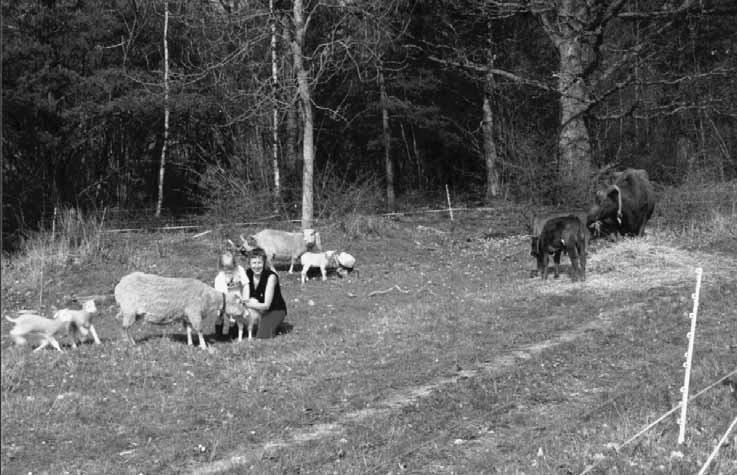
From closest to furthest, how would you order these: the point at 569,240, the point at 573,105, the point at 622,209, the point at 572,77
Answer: the point at 569,240 < the point at 622,209 < the point at 572,77 < the point at 573,105

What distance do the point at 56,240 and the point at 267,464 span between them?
96.4 inches

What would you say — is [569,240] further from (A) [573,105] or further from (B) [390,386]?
(A) [573,105]

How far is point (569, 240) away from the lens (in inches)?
656

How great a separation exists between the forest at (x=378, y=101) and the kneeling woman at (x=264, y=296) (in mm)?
6957

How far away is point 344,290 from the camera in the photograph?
17.6 metres

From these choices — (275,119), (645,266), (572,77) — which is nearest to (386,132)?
(275,119)

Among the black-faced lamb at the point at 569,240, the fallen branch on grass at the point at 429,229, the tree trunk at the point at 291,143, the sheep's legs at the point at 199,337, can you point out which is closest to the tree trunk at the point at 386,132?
the tree trunk at the point at 291,143

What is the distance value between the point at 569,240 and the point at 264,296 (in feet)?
Result: 23.7

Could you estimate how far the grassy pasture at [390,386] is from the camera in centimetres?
538

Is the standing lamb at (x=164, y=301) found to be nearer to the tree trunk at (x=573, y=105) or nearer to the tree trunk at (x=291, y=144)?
the tree trunk at (x=573, y=105)

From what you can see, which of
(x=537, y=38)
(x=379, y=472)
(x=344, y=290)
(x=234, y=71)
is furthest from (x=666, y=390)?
(x=537, y=38)

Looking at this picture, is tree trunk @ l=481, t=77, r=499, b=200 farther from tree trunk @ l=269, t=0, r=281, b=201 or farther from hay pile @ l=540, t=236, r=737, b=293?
hay pile @ l=540, t=236, r=737, b=293

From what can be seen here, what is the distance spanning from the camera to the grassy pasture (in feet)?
17.6

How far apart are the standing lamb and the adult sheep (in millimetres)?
13160
